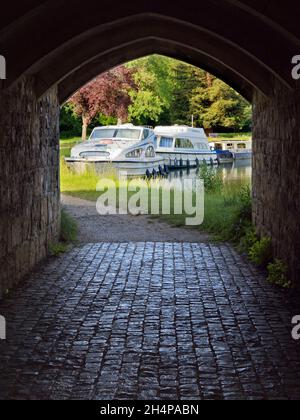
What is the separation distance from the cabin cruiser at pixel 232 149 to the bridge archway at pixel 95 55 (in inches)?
1209

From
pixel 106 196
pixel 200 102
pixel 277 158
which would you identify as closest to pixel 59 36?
pixel 277 158

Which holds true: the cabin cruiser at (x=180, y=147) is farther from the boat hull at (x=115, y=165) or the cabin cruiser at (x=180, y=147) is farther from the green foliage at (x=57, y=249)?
the green foliage at (x=57, y=249)

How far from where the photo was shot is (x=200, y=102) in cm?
4781

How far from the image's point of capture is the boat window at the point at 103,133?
2775 centimetres

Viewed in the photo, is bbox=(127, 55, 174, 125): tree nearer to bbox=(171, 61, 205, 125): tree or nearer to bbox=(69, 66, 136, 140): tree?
bbox=(69, 66, 136, 140): tree

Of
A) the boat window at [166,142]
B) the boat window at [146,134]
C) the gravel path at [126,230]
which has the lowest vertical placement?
the gravel path at [126,230]

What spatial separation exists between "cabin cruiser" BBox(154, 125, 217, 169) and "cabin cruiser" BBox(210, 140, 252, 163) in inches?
214

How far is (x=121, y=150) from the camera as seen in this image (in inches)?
1016

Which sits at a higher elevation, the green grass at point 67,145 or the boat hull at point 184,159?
the green grass at point 67,145

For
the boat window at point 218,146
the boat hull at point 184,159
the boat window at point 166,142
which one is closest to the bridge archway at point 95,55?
the boat hull at point 184,159

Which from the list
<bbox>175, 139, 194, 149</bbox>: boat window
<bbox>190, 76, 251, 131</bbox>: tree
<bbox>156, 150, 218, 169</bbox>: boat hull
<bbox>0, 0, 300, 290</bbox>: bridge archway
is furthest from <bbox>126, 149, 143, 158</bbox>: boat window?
<bbox>190, 76, 251, 131</bbox>: tree

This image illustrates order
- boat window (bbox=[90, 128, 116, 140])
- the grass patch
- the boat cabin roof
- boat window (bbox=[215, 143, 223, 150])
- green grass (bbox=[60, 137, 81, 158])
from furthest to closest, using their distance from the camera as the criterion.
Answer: boat window (bbox=[215, 143, 223, 150])
green grass (bbox=[60, 137, 81, 158])
the boat cabin roof
boat window (bbox=[90, 128, 116, 140])
the grass patch

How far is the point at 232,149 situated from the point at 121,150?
60.2 ft

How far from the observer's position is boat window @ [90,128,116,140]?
27.7 metres
